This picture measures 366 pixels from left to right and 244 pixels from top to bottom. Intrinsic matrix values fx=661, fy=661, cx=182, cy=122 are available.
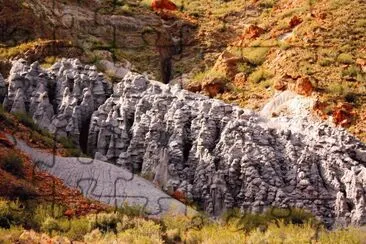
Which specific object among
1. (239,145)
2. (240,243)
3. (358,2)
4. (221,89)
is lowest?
(240,243)

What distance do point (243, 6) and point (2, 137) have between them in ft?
88.0

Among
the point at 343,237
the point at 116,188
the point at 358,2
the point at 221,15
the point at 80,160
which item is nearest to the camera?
the point at 343,237

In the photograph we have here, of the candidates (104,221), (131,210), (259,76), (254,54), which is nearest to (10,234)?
(104,221)

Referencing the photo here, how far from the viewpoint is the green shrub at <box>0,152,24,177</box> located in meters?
12.1

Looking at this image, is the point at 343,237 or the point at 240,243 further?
the point at 343,237

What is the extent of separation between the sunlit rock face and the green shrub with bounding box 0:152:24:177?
273cm

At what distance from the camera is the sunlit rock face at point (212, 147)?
13656 mm

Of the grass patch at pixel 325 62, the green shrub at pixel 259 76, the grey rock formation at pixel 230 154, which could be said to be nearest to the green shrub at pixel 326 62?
the grass patch at pixel 325 62

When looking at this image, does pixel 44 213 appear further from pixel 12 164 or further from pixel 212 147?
pixel 212 147

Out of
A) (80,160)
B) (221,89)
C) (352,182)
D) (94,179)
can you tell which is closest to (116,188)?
(94,179)

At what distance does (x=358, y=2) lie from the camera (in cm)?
3070

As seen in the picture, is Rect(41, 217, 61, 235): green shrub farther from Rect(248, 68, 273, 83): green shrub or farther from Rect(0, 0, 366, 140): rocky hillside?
Rect(248, 68, 273, 83): green shrub

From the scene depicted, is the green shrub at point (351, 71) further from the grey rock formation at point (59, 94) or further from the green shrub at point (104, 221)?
the green shrub at point (104, 221)

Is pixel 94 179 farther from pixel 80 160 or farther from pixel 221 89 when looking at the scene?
pixel 221 89
